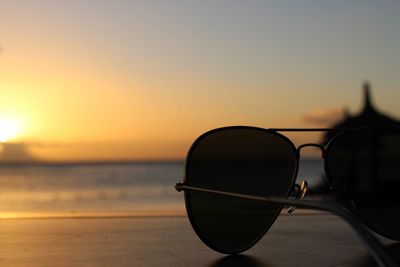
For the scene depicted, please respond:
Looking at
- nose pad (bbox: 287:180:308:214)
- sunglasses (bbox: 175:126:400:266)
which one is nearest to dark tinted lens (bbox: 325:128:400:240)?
sunglasses (bbox: 175:126:400:266)

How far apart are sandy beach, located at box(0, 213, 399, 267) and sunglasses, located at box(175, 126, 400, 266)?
106 mm

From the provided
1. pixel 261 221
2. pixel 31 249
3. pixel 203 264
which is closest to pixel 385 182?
pixel 261 221

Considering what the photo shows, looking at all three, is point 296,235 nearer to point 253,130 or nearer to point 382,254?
point 253,130

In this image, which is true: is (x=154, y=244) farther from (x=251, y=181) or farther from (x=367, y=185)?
(x=367, y=185)

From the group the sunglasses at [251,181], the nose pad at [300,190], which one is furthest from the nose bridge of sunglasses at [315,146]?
the nose pad at [300,190]

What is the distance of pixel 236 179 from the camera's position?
2.42 meters

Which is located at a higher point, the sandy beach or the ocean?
the sandy beach

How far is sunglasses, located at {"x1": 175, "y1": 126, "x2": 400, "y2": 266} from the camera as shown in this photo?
2326 millimetres

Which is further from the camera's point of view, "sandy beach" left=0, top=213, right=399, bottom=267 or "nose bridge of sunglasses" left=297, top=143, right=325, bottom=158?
"nose bridge of sunglasses" left=297, top=143, right=325, bottom=158

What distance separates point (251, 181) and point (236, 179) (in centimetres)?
8

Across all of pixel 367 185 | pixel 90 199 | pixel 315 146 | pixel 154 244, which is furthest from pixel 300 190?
pixel 90 199

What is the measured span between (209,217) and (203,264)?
0.75 ft

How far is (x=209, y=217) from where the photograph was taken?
7.74 ft

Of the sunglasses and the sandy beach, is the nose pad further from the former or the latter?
the sandy beach
